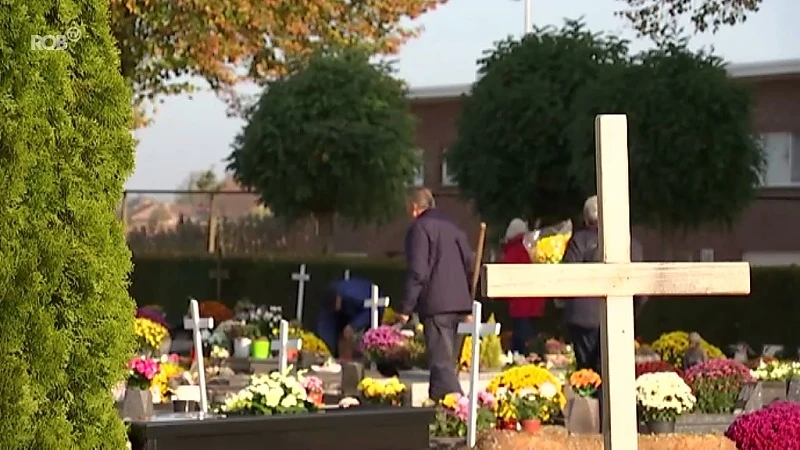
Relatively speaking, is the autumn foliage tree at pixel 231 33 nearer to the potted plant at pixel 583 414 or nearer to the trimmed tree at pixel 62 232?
the potted plant at pixel 583 414

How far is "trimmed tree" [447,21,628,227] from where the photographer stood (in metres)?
24.2

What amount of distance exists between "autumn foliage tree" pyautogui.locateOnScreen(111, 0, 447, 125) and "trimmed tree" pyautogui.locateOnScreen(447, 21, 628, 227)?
2380 millimetres

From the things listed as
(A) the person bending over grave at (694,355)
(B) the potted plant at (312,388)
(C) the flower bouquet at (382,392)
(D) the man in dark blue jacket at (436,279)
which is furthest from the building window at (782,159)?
→ (B) the potted plant at (312,388)

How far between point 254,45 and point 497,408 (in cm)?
1228

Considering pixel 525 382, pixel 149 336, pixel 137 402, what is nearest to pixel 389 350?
pixel 149 336

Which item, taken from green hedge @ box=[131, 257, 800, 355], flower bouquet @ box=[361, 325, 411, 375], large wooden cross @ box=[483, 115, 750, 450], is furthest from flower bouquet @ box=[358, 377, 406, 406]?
green hedge @ box=[131, 257, 800, 355]

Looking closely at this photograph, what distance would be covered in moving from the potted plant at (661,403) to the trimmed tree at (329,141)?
1673 cm

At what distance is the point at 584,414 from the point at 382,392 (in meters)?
2.16

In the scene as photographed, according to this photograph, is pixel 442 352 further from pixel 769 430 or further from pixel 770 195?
pixel 770 195

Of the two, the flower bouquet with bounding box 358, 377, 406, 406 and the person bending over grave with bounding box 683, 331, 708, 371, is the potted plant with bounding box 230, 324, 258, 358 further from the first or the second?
the person bending over grave with bounding box 683, 331, 708, 371

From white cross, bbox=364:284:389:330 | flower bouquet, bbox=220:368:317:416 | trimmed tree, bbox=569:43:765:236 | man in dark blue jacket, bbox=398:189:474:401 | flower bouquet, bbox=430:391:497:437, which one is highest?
trimmed tree, bbox=569:43:765:236

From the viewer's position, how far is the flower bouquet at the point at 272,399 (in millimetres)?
8508

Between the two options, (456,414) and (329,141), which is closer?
(456,414)

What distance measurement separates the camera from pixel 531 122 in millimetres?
24312
